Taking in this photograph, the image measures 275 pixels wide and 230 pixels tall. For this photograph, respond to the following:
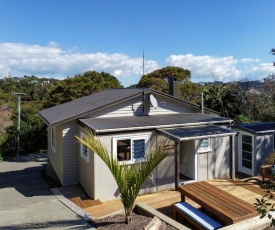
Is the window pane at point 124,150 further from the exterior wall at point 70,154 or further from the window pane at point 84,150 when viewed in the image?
the exterior wall at point 70,154

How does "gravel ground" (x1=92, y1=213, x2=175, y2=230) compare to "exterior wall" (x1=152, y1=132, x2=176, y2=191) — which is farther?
"exterior wall" (x1=152, y1=132, x2=176, y2=191)

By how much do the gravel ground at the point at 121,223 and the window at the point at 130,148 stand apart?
9.57ft

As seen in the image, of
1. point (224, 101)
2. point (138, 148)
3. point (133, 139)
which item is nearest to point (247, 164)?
point (138, 148)

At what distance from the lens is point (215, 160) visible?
12336 mm

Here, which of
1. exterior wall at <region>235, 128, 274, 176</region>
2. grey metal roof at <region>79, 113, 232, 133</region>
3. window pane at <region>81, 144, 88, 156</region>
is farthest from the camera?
exterior wall at <region>235, 128, 274, 176</region>

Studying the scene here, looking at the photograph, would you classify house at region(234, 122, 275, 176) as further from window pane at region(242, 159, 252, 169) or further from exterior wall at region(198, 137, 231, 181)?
exterior wall at region(198, 137, 231, 181)

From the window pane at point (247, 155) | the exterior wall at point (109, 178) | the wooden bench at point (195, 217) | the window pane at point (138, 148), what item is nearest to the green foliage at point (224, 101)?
the window pane at point (247, 155)

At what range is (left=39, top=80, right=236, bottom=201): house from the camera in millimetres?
10359

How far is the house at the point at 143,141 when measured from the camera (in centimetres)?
1036

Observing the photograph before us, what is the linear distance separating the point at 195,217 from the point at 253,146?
667cm

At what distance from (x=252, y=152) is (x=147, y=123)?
515 cm

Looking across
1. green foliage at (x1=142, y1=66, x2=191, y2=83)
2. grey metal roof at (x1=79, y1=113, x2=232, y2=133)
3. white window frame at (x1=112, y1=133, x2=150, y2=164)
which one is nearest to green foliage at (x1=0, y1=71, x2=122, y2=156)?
green foliage at (x1=142, y1=66, x2=191, y2=83)

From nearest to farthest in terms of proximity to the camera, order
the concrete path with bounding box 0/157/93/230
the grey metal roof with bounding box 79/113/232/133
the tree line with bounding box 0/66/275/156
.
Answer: the concrete path with bounding box 0/157/93/230 < the grey metal roof with bounding box 79/113/232/133 < the tree line with bounding box 0/66/275/156

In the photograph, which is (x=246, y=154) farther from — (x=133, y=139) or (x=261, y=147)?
(x=133, y=139)
